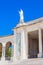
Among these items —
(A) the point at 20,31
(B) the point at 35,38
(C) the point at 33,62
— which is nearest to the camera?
(C) the point at 33,62

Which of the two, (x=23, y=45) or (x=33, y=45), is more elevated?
(x=33, y=45)

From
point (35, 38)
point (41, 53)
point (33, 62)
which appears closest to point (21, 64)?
point (33, 62)

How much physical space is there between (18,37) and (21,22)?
91.0 inches

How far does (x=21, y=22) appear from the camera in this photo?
29000 millimetres

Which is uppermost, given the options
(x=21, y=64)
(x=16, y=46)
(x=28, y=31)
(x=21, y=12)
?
(x=21, y=12)

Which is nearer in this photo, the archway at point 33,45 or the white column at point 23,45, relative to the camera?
the white column at point 23,45

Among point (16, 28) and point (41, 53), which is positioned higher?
point (16, 28)

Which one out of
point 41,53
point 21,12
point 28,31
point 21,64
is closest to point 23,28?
point 28,31

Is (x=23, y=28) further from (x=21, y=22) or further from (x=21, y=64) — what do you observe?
(x=21, y=64)

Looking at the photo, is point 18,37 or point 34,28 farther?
point 18,37

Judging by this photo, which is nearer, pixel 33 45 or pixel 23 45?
pixel 23 45

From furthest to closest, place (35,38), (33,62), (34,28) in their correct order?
(35,38), (34,28), (33,62)

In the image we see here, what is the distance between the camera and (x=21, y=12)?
29.8m

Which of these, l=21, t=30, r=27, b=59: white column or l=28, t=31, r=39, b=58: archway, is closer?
l=21, t=30, r=27, b=59: white column
